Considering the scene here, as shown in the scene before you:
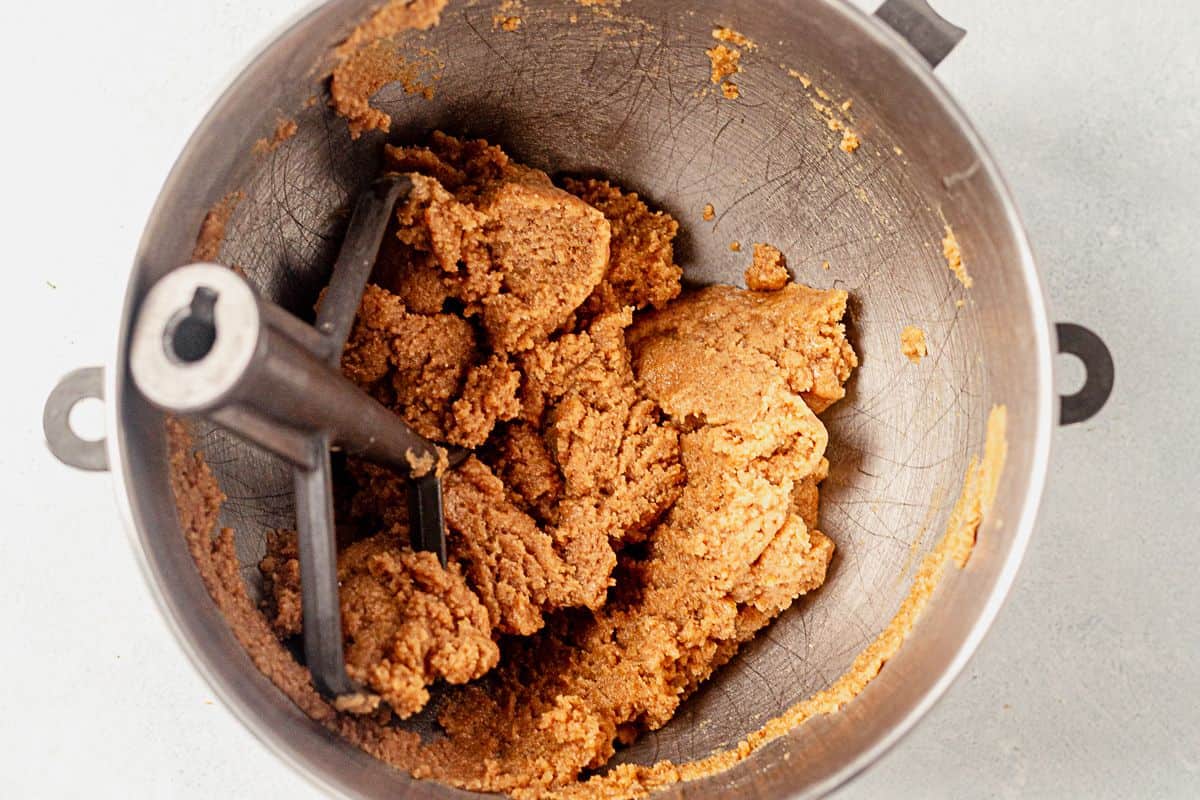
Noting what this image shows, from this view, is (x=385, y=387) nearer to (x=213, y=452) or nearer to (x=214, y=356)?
(x=213, y=452)

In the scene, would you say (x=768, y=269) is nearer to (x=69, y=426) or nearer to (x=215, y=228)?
(x=215, y=228)

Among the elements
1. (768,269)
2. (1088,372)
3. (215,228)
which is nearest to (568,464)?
(768,269)

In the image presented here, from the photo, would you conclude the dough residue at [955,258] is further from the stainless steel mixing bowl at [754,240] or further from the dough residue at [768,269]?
the dough residue at [768,269]

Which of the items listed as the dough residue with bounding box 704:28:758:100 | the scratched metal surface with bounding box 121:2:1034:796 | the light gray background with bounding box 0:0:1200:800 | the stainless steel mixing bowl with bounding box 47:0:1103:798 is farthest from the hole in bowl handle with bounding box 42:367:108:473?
the dough residue with bounding box 704:28:758:100

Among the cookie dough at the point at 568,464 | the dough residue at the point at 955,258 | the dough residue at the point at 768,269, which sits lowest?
the cookie dough at the point at 568,464

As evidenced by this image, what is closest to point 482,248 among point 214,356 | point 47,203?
point 214,356

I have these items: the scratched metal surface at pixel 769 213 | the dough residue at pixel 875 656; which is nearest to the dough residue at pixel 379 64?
the scratched metal surface at pixel 769 213
